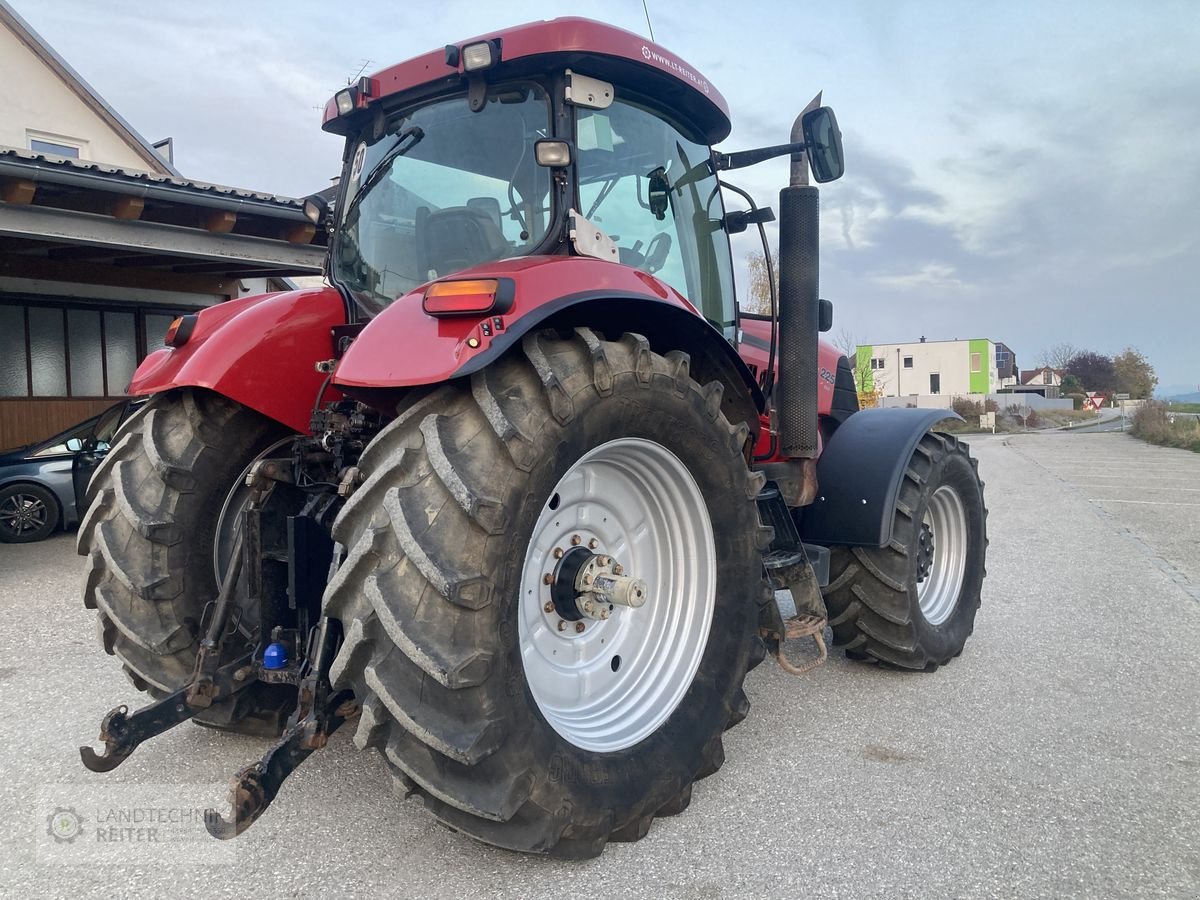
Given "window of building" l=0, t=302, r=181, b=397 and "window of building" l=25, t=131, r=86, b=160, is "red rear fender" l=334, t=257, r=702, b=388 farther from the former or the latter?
"window of building" l=25, t=131, r=86, b=160

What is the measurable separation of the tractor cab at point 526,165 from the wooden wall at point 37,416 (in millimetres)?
9784

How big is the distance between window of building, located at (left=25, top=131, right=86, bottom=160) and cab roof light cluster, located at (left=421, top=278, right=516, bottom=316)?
650 inches

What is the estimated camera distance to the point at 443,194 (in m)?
2.99

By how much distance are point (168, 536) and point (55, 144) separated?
16.6 meters

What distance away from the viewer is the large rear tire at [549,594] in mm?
1993

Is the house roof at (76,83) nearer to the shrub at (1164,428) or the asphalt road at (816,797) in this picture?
the asphalt road at (816,797)

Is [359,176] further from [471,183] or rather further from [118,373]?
[118,373]

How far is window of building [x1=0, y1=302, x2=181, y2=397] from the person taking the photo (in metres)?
10.9

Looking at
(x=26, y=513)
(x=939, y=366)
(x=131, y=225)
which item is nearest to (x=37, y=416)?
(x=26, y=513)

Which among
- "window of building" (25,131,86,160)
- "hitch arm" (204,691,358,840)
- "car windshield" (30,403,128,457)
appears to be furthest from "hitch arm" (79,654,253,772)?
"window of building" (25,131,86,160)

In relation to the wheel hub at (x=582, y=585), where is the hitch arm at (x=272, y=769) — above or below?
below

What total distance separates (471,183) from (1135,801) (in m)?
3.06

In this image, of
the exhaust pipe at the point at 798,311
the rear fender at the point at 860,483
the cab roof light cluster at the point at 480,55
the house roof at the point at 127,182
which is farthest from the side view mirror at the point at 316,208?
the house roof at the point at 127,182

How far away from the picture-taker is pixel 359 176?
3.29 meters
